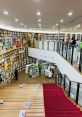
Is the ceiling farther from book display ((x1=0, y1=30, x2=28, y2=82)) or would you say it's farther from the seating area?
book display ((x1=0, y1=30, x2=28, y2=82))

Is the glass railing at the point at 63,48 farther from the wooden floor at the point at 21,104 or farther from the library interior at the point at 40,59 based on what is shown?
the wooden floor at the point at 21,104

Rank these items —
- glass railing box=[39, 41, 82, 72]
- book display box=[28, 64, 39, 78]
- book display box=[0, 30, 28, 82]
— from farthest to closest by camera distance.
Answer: book display box=[28, 64, 39, 78], book display box=[0, 30, 28, 82], glass railing box=[39, 41, 82, 72]

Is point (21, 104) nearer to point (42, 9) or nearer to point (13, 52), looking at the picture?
point (42, 9)

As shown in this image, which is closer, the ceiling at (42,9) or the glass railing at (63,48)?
the ceiling at (42,9)

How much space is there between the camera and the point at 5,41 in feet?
36.2

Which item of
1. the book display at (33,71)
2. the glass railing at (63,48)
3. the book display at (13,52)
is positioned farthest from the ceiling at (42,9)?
the book display at (33,71)

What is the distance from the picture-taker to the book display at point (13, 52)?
1138cm

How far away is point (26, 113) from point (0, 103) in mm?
1138

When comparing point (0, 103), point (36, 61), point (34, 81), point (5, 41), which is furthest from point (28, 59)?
point (0, 103)

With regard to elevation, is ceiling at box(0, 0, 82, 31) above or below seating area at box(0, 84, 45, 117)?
above

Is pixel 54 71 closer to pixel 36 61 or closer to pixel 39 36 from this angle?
pixel 36 61

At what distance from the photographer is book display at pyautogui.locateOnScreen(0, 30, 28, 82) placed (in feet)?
37.3

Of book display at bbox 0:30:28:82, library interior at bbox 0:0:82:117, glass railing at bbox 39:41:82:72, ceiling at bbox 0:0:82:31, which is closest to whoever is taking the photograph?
ceiling at bbox 0:0:82:31

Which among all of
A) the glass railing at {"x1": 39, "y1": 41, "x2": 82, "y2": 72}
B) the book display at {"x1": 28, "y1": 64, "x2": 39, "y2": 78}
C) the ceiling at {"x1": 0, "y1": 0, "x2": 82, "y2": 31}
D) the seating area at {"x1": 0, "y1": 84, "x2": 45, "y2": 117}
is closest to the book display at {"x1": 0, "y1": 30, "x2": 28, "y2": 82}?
the book display at {"x1": 28, "y1": 64, "x2": 39, "y2": 78}
